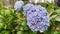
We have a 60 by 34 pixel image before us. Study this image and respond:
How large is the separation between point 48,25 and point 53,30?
0.11 m

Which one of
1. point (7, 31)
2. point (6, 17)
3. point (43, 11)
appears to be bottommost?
point (7, 31)

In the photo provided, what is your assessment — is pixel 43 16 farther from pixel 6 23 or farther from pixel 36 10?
pixel 6 23

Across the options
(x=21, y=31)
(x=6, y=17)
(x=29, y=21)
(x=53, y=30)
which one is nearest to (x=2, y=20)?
(x=6, y=17)

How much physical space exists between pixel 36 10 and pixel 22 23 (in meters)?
0.22

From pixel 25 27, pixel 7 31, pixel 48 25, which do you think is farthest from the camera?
pixel 7 31

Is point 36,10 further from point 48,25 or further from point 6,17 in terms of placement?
point 6,17

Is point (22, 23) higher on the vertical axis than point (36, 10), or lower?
lower

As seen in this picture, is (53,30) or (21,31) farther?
(21,31)

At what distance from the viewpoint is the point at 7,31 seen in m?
2.05

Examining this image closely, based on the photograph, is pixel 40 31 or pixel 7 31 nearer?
pixel 40 31

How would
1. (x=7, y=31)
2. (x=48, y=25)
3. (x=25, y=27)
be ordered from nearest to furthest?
(x=48, y=25) < (x=25, y=27) < (x=7, y=31)

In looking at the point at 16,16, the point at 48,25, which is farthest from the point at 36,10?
the point at 16,16

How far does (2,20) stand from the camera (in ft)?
Result: 6.98

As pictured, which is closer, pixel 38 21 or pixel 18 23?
pixel 38 21
